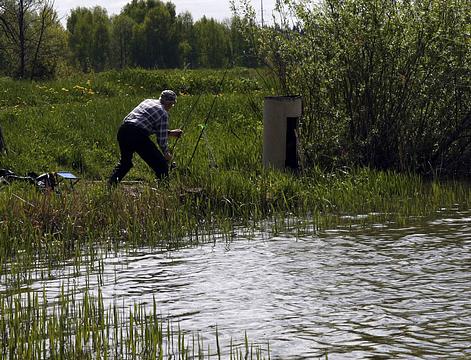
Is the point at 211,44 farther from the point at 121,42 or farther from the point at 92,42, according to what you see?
the point at 92,42

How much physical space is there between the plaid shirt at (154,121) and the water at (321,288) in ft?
9.23

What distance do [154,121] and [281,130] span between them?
2.21m

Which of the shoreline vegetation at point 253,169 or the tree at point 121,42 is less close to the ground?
the tree at point 121,42

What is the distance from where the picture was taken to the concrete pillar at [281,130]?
14.4 metres

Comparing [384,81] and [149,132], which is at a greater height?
[384,81]

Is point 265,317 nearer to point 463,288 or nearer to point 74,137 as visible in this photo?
point 463,288

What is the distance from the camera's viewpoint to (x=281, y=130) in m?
14.4

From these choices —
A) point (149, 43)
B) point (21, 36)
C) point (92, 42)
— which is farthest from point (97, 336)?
point (92, 42)

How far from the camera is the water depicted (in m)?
6.75

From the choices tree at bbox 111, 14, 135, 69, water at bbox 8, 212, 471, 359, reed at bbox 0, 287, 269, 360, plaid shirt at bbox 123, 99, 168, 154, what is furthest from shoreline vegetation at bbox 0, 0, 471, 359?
tree at bbox 111, 14, 135, 69

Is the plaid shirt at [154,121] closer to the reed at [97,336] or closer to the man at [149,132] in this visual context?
the man at [149,132]

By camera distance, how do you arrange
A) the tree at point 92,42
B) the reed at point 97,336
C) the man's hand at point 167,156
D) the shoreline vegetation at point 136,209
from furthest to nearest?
the tree at point 92,42, the man's hand at point 167,156, the shoreline vegetation at point 136,209, the reed at point 97,336

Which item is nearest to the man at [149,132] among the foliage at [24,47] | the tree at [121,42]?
the foliage at [24,47]

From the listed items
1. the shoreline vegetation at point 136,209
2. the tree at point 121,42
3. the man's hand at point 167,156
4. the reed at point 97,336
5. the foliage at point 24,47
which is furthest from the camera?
the tree at point 121,42
